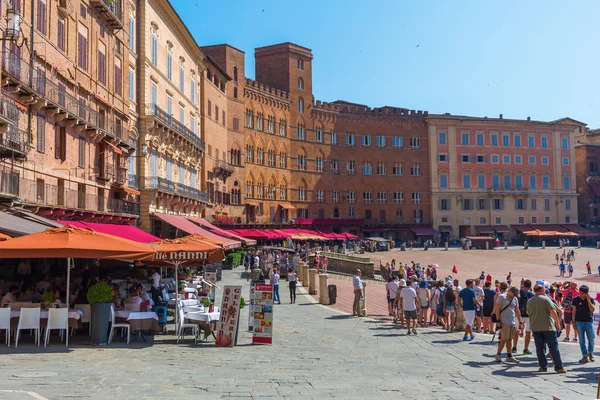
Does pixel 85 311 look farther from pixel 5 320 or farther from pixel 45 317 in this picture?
pixel 5 320

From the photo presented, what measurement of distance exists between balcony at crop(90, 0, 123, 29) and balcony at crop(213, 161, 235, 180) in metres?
24.0

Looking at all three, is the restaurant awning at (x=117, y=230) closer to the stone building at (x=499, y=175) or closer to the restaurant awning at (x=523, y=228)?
the stone building at (x=499, y=175)

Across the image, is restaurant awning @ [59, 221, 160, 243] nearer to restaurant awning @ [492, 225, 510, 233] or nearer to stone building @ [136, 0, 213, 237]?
stone building @ [136, 0, 213, 237]

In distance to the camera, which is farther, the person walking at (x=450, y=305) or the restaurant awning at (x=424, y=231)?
the restaurant awning at (x=424, y=231)

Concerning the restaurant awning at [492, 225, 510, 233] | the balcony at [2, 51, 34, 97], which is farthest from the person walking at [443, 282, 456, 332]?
the restaurant awning at [492, 225, 510, 233]

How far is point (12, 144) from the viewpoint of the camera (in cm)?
1936

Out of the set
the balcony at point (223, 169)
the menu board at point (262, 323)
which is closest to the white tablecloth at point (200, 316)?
the menu board at point (262, 323)

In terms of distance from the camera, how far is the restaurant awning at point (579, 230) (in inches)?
3034

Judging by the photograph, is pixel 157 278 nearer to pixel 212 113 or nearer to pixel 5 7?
pixel 5 7

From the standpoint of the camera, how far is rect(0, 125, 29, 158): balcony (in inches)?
739

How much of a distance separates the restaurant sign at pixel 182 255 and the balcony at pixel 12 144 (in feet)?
24.0

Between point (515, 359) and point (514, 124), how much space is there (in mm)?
74094

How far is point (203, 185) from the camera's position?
50.6 metres

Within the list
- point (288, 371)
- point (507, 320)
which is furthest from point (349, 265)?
point (288, 371)
